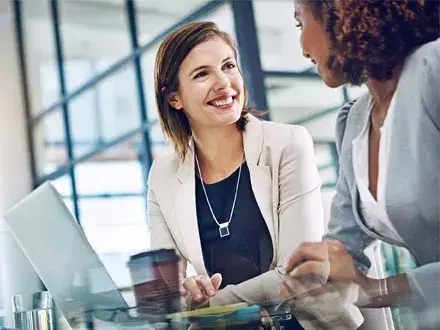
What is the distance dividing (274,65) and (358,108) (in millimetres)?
268

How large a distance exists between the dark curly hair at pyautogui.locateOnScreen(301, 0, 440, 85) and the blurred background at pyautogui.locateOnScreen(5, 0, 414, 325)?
6 cm

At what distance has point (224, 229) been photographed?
1586mm

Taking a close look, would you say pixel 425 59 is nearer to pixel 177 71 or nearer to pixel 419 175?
pixel 419 175

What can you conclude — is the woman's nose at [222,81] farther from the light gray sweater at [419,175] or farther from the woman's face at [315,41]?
the light gray sweater at [419,175]

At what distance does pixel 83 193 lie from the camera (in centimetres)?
211

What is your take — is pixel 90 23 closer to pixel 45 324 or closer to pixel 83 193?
pixel 83 193

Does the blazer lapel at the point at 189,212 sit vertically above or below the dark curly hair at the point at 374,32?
below

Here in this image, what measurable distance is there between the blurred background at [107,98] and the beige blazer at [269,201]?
0.12 feet

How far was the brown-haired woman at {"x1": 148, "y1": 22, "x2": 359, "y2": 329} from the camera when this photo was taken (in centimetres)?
153

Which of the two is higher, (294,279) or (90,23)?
(90,23)

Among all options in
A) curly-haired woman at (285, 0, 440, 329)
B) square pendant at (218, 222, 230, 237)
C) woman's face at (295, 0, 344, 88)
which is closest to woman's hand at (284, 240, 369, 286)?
curly-haired woman at (285, 0, 440, 329)

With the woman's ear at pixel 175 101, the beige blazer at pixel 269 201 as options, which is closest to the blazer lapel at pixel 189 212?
the beige blazer at pixel 269 201

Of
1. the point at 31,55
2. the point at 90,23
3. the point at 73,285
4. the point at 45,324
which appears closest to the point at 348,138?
the point at 73,285

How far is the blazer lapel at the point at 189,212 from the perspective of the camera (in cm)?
161
